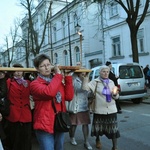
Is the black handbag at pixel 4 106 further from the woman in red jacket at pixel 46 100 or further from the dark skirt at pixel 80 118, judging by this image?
the dark skirt at pixel 80 118

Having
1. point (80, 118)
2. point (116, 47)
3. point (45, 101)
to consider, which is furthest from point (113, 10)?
point (45, 101)

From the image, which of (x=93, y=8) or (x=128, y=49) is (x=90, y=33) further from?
(x=128, y=49)

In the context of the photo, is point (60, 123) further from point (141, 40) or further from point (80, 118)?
point (141, 40)

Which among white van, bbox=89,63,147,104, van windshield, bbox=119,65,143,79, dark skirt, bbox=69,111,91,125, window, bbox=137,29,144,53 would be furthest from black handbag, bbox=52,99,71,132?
window, bbox=137,29,144,53

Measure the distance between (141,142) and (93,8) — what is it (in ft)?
99.0

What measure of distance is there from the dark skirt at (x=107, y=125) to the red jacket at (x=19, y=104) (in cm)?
143

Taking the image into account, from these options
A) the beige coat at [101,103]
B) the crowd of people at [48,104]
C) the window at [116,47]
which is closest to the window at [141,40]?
the window at [116,47]

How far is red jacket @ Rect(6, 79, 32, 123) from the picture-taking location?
169 inches

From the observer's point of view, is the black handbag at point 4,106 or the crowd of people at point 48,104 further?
the black handbag at point 4,106

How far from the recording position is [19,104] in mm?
4305

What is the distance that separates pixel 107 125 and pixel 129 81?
20.7ft

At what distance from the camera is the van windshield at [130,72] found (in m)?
11.1

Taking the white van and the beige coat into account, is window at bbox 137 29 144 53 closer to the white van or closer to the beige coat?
the white van

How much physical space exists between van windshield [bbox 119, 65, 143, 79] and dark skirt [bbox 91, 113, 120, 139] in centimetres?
611
